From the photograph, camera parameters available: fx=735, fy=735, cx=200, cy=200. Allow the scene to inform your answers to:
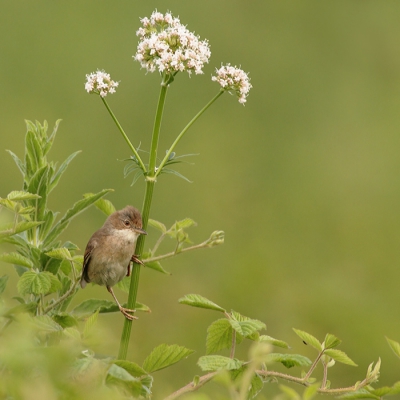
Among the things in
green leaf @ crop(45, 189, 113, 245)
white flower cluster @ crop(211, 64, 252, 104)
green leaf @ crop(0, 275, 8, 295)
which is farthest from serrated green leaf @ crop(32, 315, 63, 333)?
white flower cluster @ crop(211, 64, 252, 104)

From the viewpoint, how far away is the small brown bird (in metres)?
2.53

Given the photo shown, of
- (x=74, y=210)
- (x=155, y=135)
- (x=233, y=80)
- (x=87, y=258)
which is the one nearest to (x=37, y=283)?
(x=74, y=210)

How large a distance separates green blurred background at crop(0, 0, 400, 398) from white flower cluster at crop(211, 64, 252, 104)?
4147mm

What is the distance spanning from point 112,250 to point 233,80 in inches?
37.3

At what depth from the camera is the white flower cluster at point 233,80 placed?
2.10 metres

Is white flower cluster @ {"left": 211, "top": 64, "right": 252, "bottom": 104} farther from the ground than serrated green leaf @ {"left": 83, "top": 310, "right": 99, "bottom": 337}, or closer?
farther from the ground

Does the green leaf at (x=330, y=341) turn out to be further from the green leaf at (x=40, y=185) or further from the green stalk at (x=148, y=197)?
the green leaf at (x=40, y=185)

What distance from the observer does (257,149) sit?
8500 millimetres

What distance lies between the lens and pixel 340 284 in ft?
24.8

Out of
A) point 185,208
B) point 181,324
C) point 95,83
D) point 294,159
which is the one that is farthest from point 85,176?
point 95,83

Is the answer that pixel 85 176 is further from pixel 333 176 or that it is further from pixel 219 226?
pixel 333 176

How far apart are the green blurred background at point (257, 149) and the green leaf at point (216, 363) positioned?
14.8ft

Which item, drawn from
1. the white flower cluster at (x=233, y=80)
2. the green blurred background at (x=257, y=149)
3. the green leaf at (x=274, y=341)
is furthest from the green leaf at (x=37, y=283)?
the green blurred background at (x=257, y=149)

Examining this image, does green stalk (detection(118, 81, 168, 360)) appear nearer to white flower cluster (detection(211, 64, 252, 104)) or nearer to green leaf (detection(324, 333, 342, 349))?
white flower cluster (detection(211, 64, 252, 104))
